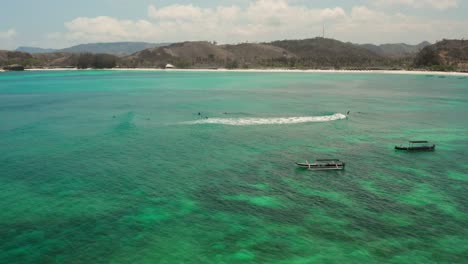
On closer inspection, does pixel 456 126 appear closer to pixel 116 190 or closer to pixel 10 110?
pixel 116 190

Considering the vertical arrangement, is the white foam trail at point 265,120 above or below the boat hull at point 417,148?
above

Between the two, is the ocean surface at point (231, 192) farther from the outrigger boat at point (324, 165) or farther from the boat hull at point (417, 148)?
the boat hull at point (417, 148)

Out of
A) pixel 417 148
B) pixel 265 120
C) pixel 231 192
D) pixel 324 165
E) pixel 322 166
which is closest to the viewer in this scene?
pixel 231 192

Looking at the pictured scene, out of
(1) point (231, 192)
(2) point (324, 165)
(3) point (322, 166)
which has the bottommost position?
(1) point (231, 192)

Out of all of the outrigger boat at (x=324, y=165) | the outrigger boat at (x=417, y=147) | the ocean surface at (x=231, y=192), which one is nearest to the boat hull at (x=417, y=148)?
the outrigger boat at (x=417, y=147)

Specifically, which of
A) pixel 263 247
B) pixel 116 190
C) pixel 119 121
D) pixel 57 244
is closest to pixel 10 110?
pixel 119 121

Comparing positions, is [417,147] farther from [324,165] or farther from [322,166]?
[322,166]

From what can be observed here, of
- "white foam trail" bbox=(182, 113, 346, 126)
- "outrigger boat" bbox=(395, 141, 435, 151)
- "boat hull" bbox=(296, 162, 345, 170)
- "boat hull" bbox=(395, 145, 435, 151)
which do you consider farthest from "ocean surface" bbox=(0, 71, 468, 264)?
"outrigger boat" bbox=(395, 141, 435, 151)

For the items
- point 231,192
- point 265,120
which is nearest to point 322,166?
point 231,192
